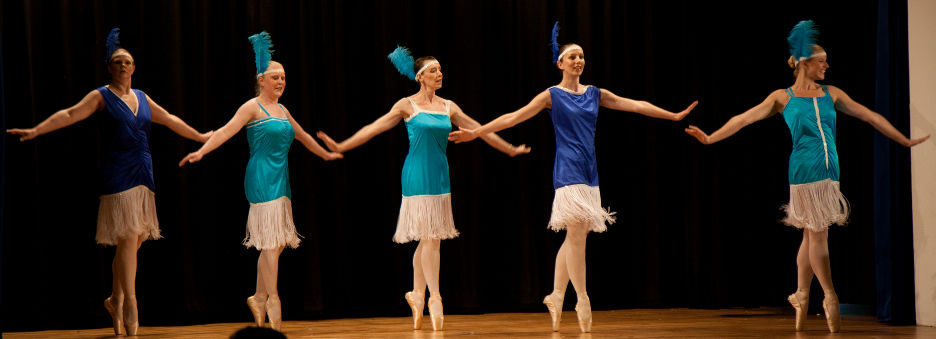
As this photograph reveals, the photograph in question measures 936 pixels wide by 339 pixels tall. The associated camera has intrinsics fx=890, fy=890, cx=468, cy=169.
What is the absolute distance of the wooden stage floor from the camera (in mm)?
4805

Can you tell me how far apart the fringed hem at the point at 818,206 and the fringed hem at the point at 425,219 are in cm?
192

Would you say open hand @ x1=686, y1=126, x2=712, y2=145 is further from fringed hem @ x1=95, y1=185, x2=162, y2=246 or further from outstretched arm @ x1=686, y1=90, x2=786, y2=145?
fringed hem @ x1=95, y1=185, x2=162, y2=246

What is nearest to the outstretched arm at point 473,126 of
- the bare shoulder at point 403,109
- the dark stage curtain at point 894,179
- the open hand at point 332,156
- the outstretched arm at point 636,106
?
the bare shoulder at point 403,109

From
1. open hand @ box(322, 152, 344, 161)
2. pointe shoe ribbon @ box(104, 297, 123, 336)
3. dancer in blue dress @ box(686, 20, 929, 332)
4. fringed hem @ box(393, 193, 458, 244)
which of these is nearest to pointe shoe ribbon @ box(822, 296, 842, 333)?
dancer in blue dress @ box(686, 20, 929, 332)

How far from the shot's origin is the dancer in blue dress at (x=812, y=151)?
4844 mm

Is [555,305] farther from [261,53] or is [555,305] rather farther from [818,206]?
[261,53]

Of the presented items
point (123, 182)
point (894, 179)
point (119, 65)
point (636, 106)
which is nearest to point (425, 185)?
point (636, 106)

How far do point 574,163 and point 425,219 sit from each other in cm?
92

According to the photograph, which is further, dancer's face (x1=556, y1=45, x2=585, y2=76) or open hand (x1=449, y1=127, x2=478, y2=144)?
dancer's face (x1=556, y1=45, x2=585, y2=76)

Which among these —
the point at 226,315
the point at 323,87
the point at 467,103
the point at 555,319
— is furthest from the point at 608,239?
the point at 226,315

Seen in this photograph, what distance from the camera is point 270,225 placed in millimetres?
4902

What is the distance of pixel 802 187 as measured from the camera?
16.1 ft

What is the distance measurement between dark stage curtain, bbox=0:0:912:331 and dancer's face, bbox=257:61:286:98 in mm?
913

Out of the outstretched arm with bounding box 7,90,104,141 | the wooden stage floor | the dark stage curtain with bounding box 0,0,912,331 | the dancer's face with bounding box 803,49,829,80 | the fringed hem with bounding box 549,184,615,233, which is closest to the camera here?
the outstretched arm with bounding box 7,90,104,141
